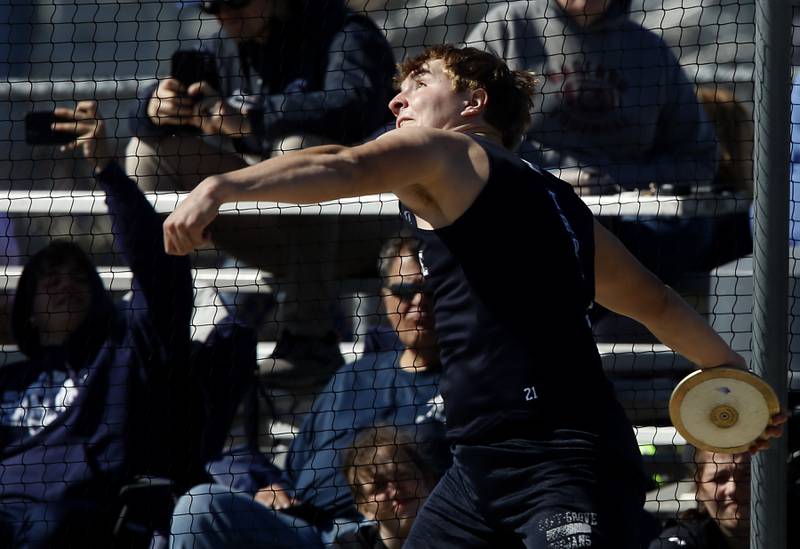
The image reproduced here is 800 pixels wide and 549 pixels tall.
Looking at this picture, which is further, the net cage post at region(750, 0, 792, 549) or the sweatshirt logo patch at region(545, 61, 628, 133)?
the sweatshirt logo patch at region(545, 61, 628, 133)

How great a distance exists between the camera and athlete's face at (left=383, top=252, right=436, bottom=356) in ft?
13.1

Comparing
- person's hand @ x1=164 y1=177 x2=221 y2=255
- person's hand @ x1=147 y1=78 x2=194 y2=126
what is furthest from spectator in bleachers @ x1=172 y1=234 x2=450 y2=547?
person's hand @ x1=164 y1=177 x2=221 y2=255

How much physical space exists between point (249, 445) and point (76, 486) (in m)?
0.63

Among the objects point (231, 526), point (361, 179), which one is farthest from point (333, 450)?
point (361, 179)

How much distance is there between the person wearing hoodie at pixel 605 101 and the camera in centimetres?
426

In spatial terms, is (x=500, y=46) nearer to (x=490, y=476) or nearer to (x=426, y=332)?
(x=426, y=332)

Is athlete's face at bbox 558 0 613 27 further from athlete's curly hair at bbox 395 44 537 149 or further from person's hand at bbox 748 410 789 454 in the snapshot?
person's hand at bbox 748 410 789 454

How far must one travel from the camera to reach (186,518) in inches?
146

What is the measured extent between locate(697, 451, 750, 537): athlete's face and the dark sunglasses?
3.63 ft

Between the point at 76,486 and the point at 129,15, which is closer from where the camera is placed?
the point at 76,486

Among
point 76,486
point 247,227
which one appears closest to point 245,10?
point 247,227

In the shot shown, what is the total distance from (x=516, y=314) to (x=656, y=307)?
20.8 inches

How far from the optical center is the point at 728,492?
12.1ft

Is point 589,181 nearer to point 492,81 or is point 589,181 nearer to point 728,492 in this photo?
point 728,492
